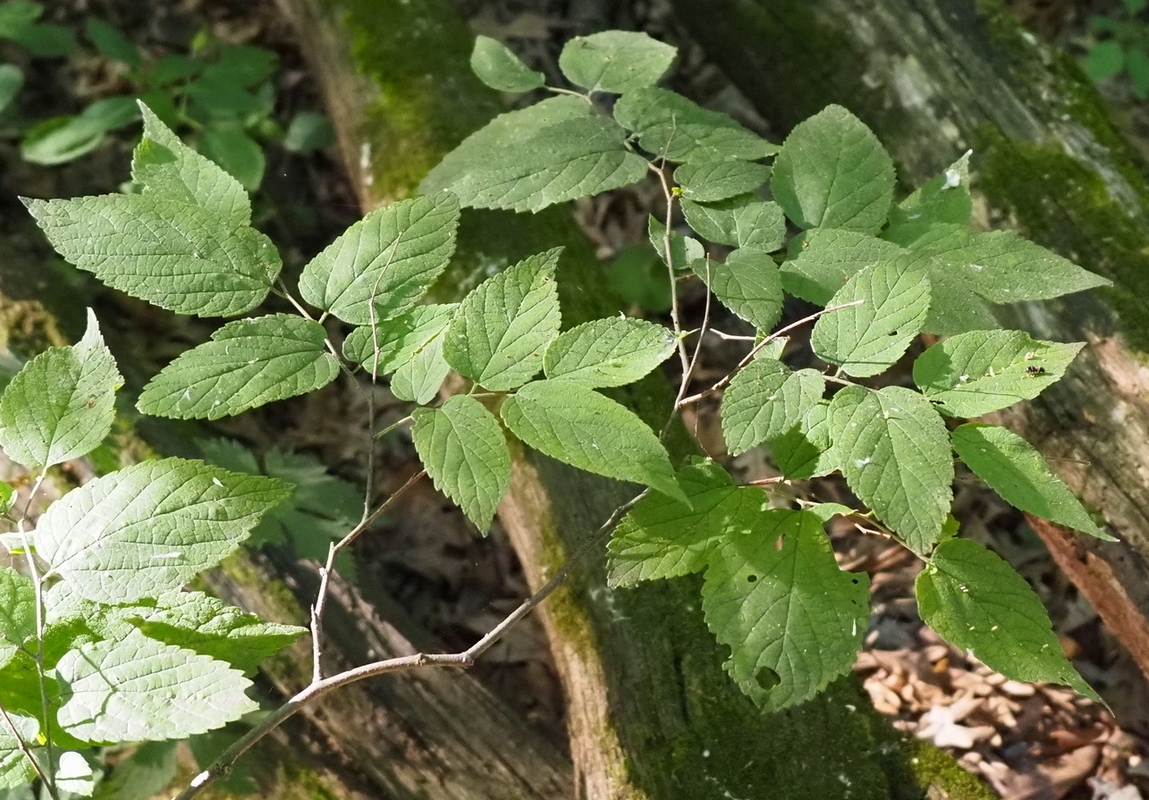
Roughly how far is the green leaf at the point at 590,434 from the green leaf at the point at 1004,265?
688 millimetres

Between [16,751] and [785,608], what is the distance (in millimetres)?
1109

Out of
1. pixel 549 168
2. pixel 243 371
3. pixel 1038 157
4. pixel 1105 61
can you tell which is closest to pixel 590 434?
pixel 243 371

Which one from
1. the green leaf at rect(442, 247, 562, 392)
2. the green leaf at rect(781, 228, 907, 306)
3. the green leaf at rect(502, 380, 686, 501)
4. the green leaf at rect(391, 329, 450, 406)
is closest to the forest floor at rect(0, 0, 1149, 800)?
the green leaf at rect(391, 329, 450, 406)

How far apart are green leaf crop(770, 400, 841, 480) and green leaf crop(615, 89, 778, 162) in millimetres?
541

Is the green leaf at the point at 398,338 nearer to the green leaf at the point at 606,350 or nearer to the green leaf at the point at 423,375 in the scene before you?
the green leaf at the point at 423,375

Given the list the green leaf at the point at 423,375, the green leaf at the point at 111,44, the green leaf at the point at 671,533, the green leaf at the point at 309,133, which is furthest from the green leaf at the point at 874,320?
the green leaf at the point at 111,44

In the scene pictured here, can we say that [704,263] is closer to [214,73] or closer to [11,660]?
[11,660]

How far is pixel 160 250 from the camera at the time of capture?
1273 mm

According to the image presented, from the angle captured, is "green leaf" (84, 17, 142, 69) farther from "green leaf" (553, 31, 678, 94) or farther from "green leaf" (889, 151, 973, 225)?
"green leaf" (889, 151, 973, 225)

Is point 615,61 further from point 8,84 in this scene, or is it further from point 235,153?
point 8,84

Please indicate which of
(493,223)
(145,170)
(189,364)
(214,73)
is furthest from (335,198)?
(189,364)

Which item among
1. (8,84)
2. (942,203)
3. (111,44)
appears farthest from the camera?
(111,44)

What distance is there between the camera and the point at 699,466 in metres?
1.36

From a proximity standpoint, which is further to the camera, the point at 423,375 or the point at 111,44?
the point at 111,44
